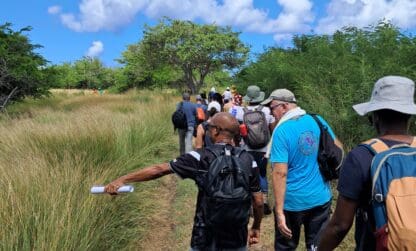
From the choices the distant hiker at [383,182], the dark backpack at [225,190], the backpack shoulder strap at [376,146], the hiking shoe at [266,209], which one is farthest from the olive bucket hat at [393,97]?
the hiking shoe at [266,209]

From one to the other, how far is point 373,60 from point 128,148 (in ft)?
16.2

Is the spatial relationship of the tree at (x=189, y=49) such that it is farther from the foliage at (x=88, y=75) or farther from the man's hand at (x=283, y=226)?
the man's hand at (x=283, y=226)

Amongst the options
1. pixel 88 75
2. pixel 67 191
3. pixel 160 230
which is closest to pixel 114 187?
pixel 67 191

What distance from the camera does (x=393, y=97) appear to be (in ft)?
6.84

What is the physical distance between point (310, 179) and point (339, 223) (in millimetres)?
1586

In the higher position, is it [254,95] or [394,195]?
[254,95]

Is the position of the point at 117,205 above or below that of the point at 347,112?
below

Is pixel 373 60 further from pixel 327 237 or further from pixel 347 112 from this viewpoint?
pixel 327 237

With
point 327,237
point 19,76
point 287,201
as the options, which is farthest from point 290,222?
point 19,76

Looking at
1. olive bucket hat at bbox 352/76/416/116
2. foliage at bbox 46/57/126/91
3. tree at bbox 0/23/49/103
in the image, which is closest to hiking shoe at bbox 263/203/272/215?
olive bucket hat at bbox 352/76/416/116

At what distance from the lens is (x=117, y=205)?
5.21 m

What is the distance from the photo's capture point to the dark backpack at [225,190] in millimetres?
3020

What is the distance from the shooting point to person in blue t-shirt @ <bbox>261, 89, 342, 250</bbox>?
12.0ft

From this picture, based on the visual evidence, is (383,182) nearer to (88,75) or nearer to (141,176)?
(141,176)
